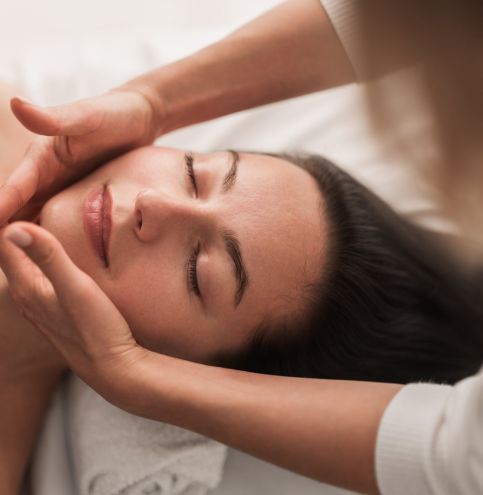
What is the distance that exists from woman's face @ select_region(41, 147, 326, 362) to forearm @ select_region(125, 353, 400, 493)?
121 mm

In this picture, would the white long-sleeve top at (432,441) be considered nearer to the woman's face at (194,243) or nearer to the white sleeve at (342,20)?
the woman's face at (194,243)

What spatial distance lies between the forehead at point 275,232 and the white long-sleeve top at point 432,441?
0.32 m

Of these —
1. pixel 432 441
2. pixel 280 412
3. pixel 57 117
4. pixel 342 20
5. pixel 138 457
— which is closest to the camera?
pixel 432 441

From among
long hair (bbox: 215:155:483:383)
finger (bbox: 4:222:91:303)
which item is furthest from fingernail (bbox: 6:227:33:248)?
long hair (bbox: 215:155:483:383)

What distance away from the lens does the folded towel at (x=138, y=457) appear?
1248mm

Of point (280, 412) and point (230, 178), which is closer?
point (280, 412)

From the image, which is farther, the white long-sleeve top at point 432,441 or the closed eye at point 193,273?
the closed eye at point 193,273

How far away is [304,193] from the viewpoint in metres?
1.28

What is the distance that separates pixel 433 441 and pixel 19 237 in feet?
1.99

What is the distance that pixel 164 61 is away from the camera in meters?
1.78

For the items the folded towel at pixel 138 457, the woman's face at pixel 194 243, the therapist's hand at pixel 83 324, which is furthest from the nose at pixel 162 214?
the folded towel at pixel 138 457

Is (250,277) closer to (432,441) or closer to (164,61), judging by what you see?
(432,441)

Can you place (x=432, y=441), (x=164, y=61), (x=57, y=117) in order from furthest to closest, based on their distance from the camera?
(x=164, y=61), (x=57, y=117), (x=432, y=441)

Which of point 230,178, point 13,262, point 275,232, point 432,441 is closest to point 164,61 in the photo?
point 230,178
